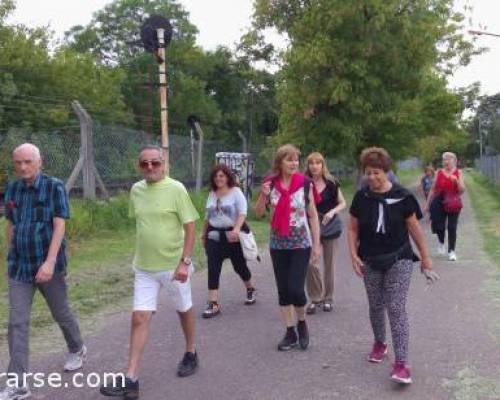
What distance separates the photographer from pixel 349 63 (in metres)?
19.9

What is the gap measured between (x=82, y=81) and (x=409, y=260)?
108ft

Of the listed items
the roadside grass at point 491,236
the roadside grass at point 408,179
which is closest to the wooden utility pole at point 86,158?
the roadside grass at point 491,236

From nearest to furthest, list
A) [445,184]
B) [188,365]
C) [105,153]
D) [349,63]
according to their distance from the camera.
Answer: [188,365]
[445,184]
[105,153]
[349,63]

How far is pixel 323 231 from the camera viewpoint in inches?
276

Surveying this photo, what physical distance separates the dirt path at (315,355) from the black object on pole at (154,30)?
18.3 feet

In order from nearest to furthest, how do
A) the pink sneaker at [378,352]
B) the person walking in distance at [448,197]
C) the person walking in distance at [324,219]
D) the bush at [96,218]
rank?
the pink sneaker at [378,352], the person walking in distance at [324,219], the person walking in distance at [448,197], the bush at [96,218]

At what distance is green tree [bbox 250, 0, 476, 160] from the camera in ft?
65.3

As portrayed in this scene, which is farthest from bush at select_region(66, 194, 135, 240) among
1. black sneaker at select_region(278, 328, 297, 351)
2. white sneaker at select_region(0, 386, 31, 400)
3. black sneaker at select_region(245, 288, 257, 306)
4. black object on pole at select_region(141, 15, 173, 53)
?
white sneaker at select_region(0, 386, 31, 400)

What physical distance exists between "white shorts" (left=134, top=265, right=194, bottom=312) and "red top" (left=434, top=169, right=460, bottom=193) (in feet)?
21.1

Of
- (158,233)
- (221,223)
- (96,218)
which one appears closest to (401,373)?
(158,233)

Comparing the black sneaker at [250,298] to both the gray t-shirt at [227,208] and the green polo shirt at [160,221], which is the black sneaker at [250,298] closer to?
the gray t-shirt at [227,208]

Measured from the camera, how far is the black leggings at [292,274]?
17.9ft

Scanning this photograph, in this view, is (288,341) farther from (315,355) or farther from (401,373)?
(401,373)

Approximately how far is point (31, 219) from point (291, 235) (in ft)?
6.73
